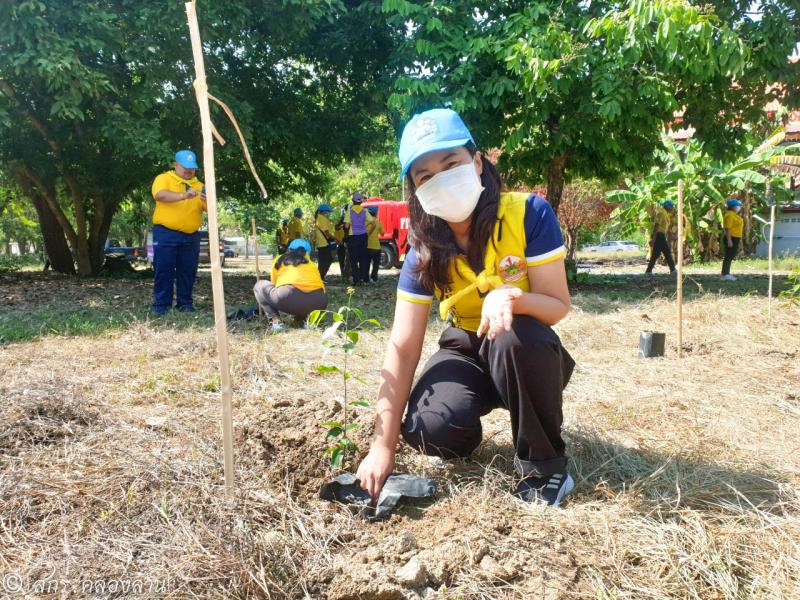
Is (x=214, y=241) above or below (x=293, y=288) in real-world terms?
above

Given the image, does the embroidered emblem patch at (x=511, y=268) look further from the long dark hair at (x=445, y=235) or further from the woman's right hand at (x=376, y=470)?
the woman's right hand at (x=376, y=470)

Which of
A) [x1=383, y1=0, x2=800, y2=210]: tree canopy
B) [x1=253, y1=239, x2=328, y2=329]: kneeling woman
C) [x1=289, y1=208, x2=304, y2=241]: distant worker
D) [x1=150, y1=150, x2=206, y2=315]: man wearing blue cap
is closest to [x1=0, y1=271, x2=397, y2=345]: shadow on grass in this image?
[x1=253, y1=239, x2=328, y2=329]: kneeling woman

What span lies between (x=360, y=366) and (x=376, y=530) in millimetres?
2191

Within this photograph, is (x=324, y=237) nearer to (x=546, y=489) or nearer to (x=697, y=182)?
(x=697, y=182)

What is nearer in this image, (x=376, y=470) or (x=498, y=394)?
(x=376, y=470)

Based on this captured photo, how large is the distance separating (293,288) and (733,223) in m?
9.11

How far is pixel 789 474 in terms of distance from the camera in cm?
208

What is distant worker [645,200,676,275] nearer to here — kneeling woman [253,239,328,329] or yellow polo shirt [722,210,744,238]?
yellow polo shirt [722,210,744,238]

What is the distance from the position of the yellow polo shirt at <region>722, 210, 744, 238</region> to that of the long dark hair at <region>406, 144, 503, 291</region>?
34.3 ft

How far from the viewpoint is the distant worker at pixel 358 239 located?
1054 cm

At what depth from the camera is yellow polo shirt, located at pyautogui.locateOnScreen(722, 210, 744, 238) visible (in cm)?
1088

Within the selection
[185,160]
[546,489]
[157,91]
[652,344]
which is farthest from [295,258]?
[546,489]

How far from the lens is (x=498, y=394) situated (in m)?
2.08

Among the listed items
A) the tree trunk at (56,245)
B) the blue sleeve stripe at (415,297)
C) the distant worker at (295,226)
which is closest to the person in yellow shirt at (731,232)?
the distant worker at (295,226)
